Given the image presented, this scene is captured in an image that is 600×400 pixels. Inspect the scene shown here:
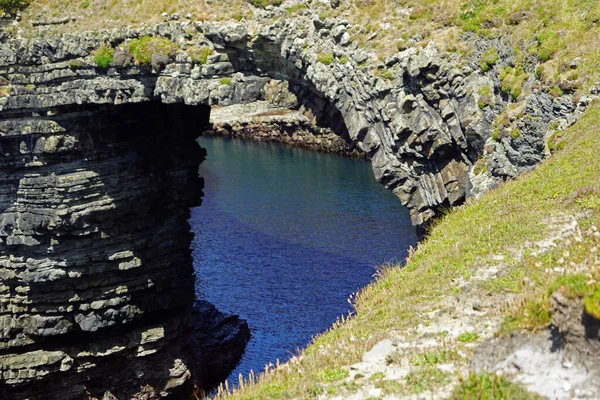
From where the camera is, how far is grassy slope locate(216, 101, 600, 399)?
12.8 metres

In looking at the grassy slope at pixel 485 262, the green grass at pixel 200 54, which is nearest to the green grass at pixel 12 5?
the green grass at pixel 200 54

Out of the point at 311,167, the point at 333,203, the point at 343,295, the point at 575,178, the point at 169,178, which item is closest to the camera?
the point at 575,178

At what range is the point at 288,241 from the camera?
183 ft

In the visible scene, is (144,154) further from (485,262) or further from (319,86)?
(485,262)

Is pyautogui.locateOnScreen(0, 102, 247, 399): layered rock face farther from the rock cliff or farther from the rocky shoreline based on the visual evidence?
the rocky shoreline

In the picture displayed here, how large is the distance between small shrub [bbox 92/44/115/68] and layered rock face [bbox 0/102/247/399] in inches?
93.9

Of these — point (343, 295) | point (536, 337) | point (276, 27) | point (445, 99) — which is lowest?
point (343, 295)

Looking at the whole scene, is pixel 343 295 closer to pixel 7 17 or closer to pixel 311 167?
pixel 7 17

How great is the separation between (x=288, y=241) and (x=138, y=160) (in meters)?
22.3

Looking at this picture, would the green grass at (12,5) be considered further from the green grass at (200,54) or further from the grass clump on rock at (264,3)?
the grass clump on rock at (264,3)

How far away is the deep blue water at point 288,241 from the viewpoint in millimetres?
42812

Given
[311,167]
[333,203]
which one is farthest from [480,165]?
[311,167]

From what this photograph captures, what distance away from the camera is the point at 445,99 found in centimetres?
2675

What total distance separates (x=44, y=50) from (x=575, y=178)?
23512mm
